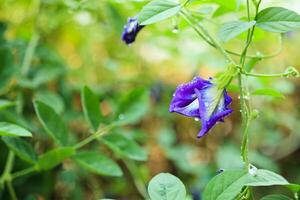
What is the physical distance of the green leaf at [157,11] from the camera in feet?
2.27

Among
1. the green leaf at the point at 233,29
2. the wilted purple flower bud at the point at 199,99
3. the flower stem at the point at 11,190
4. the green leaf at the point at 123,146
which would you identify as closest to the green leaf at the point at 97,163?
the green leaf at the point at 123,146

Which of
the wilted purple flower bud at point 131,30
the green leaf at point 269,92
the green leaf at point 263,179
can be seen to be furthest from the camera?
the wilted purple flower bud at point 131,30

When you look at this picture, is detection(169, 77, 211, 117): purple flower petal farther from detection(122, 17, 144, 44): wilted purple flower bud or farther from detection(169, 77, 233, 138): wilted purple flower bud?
detection(122, 17, 144, 44): wilted purple flower bud

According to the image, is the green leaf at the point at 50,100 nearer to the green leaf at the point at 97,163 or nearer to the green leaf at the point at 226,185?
the green leaf at the point at 97,163

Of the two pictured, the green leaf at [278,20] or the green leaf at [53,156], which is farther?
the green leaf at [53,156]

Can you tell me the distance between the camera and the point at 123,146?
0.98m

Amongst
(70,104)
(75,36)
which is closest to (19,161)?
(70,104)

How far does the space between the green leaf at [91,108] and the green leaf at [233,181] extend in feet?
1.24

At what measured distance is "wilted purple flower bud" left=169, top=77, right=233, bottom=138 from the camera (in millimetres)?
705

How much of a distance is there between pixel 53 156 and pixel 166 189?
297mm

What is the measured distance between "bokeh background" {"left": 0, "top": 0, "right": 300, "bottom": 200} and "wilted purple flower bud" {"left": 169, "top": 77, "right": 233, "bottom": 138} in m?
0.38

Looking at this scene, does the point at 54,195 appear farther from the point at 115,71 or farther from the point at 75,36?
the point at 75,36

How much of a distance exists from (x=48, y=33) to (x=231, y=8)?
0.72 metres

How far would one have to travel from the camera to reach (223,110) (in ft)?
2.32
